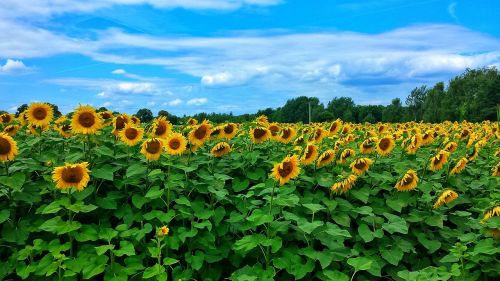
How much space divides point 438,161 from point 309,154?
1.53 m

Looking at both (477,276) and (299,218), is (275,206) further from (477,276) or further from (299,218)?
(477,276)

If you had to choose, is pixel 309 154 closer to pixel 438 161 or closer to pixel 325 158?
pixel 325 158

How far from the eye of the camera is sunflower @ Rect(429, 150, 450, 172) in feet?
17.8

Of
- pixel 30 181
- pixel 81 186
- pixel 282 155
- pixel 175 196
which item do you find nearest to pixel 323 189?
pixel 282 155

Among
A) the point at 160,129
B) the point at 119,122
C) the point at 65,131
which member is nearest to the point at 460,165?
the point at 160,129

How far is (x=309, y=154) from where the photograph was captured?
496 centimetres

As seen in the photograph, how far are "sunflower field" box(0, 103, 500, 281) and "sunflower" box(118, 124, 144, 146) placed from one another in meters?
0.01

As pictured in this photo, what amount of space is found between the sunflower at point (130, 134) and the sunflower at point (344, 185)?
6.12 feet

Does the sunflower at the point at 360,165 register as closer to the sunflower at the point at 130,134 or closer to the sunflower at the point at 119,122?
the sunflower at the point at 130,134

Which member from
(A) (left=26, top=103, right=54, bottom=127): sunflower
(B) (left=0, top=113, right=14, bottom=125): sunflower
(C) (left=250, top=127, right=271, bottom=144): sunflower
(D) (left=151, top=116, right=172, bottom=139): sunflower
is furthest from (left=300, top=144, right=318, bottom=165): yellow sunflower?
(B) (left=0, top=113, right=14, bottom=125): sunflower

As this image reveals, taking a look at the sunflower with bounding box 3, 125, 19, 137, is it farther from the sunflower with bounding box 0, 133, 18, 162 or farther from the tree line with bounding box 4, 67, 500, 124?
the tree line with bounding box 4, 67, 500, 124

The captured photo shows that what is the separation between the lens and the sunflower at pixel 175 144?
470cm

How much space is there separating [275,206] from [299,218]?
0.32m

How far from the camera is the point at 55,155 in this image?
15.6ft
